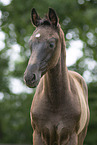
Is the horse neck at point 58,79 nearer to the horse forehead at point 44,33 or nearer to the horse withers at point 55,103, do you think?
the horse withers at point 55,103

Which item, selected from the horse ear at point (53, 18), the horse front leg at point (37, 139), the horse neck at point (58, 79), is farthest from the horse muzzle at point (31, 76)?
the horse front leg at point (37, 139)

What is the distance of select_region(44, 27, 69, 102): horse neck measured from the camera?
3123 millimetres

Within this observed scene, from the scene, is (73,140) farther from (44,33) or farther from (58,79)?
(44,33)

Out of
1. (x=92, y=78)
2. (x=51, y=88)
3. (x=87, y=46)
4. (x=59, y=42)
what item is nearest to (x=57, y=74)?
(x=51, y=88)

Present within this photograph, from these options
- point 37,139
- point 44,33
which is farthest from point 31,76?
point 37,139

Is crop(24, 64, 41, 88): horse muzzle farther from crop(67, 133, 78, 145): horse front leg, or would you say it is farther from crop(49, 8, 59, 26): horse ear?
crop(67, 133, 78, 145): horse front leg

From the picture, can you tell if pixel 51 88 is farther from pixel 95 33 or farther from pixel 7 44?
pixel 7 44

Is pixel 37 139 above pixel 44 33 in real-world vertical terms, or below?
below

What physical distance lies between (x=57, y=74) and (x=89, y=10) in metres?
9.89

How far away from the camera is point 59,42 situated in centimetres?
300

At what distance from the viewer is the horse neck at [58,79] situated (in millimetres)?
3123

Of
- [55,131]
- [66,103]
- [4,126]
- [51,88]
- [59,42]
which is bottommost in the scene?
[4,126]

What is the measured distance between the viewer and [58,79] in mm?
3172

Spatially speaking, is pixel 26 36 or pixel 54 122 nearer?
pixel 54 122
